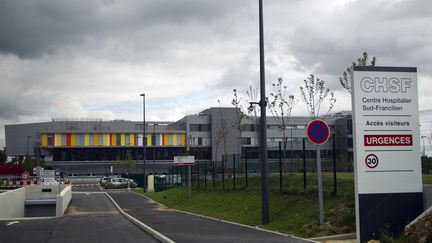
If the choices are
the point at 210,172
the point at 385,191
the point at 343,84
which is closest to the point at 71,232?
the point at 385,191

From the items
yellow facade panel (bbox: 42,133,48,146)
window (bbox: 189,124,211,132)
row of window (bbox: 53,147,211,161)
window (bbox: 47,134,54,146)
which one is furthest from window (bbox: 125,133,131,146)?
yellow facade panel (bbox: 42,133,48,146)

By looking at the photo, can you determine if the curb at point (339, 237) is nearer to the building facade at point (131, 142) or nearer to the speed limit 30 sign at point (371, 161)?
the speed limit 30 sign at point (371, 161)

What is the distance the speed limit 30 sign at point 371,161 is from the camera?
13711mm

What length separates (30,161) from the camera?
9181 cm

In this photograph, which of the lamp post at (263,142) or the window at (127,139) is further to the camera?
the window at (127,139)

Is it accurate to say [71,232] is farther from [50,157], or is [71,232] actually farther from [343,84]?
[50,157]

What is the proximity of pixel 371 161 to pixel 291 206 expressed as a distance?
6.35 m

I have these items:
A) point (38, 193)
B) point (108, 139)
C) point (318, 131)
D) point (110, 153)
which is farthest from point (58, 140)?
point (318, 131)

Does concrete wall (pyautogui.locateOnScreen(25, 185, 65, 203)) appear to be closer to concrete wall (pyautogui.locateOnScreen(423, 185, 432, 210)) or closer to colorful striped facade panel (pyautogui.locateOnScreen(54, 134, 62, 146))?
concrete wall (pyautogui.locateOnScreen(423, 185, 432, 210))

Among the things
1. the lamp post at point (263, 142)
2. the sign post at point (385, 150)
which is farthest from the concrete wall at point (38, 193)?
the sign post at point (385, 150)

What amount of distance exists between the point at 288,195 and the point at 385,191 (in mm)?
7555

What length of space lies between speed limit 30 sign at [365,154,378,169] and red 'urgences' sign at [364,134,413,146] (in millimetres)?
298

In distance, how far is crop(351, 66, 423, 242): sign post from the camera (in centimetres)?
1366

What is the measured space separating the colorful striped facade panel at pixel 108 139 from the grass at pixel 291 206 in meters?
69.5
